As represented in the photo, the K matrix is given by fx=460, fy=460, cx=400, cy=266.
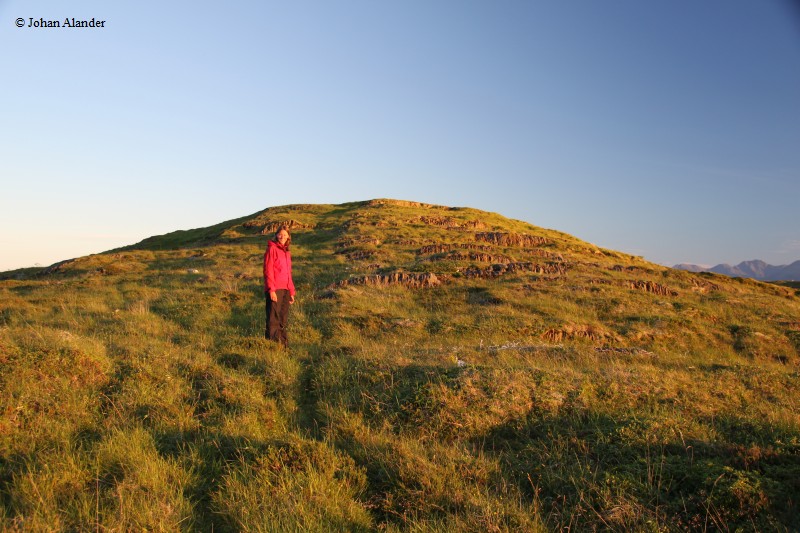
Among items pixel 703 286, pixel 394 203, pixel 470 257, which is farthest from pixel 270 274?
pixel 394 203

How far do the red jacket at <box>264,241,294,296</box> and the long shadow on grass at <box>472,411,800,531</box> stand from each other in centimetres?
661

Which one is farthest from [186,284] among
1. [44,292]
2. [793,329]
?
[793,329]

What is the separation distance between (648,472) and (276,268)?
855 centimetres

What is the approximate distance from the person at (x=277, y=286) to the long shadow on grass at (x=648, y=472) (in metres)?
6.30

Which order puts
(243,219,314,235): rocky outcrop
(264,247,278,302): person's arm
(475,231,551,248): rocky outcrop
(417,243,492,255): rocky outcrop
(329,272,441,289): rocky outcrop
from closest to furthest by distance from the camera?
1. (264,247,278,302): person's arm
2. (329,272,441,289): rocky outcrop
3. (417,243,492,255): rocky outcrop
4. (475,231,551,248): rocky outcrop
5. (243,219,314,235): rocky outcrop

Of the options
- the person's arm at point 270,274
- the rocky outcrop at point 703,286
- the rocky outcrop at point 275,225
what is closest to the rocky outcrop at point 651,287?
the rocky outcrop at point 703,286

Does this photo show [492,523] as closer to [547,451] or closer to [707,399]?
[547,451]

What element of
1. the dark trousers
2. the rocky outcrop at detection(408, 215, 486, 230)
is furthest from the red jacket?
the rocky outcrop at detection(408, 215, 486, 230)

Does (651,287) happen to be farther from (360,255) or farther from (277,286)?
(277,286)

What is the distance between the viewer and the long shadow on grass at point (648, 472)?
13.0 feet

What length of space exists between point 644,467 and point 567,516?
118 centimetres

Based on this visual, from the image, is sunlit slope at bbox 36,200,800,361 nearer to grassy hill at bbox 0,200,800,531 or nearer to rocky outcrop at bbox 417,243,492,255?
rocky outcrop at bbox 417,243,492,255

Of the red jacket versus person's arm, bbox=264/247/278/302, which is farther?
the red jacket

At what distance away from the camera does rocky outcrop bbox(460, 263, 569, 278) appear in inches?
821
